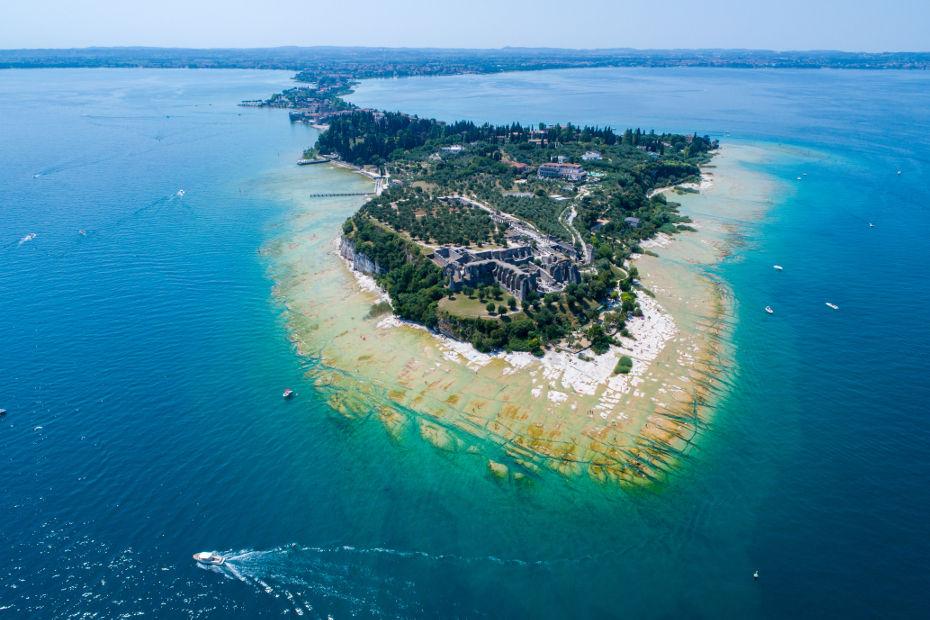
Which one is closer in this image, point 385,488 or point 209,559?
point 209,559

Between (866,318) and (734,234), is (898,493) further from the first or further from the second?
(734,234)

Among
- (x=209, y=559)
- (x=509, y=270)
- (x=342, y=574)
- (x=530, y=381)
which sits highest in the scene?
(x=509, y=270)

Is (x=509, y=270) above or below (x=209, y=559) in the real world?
above

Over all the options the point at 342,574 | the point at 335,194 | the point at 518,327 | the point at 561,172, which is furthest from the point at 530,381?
the point at 335,194

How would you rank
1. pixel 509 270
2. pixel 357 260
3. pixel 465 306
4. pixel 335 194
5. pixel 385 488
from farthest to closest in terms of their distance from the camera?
pixel 335 194
pixel 357 260
pixel 509 270
pixel 465 306
pixel 385 488

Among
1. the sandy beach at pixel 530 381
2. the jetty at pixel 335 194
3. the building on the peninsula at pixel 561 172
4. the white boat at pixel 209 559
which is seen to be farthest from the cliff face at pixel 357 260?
the building on the peninsula at pixel 561 172

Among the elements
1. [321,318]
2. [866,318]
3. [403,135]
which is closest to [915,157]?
[866,318]

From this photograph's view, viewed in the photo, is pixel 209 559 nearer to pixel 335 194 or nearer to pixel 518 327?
pixel 518 327

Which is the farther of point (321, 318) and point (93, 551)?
point (321, 318)
